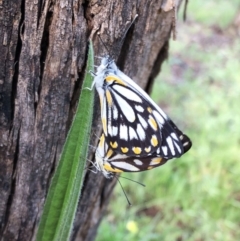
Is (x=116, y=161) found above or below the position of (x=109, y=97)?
below

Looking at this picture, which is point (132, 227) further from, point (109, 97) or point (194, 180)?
point (109, 97)

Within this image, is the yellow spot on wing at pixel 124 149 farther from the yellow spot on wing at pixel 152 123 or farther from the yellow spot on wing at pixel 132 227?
the yellow spot on wing at pixel 132 227

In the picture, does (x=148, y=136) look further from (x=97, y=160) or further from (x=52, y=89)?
(x=52, y=89)

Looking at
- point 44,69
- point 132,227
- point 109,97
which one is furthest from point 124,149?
point 132,227

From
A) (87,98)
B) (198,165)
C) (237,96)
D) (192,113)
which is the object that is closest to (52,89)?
(87,98)

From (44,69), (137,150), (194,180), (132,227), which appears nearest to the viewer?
(44,69)

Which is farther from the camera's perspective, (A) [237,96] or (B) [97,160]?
(A) [237,96]

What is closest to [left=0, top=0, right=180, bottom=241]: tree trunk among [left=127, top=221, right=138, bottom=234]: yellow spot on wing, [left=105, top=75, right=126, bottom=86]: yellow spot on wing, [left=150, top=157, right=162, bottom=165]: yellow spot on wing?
[left=105, top=75, right=126, bottom=86]: yellow spot on wing
